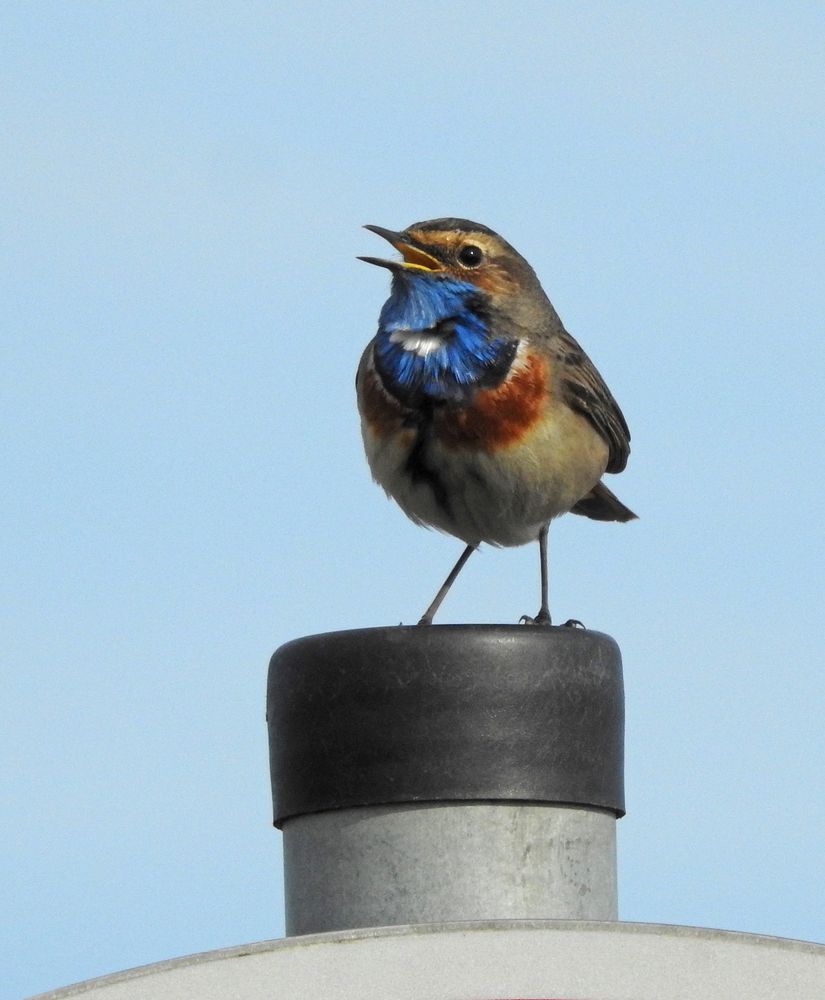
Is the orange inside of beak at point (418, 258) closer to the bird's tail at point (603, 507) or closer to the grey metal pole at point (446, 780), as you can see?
the bird's tail at point (603, 507)

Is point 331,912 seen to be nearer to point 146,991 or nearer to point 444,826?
point 444,826

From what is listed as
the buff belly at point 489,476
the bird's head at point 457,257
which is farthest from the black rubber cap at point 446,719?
the bird's head at point 457,257

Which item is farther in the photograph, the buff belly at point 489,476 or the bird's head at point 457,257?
the bird's head at point 457,257

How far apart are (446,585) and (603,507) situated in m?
1.29

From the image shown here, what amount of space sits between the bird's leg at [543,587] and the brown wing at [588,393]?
1.79 feet

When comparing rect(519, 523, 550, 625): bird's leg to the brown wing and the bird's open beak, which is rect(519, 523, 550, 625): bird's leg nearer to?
the brown wing

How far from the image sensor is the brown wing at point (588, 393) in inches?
322

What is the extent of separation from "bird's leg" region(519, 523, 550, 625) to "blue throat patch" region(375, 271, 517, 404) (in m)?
1.10

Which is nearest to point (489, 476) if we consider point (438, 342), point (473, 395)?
point (473, 395)

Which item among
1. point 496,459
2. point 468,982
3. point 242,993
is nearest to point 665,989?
point 468,982

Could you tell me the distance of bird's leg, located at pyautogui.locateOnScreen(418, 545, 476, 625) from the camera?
8.54m

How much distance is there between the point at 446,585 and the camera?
8703 millimetres

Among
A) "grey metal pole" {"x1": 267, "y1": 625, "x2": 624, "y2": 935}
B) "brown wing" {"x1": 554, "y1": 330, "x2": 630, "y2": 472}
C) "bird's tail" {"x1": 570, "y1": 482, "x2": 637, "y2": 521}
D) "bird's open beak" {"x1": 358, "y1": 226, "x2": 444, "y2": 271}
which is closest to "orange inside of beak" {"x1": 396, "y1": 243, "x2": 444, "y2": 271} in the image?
"bird's open beak" {"x1": 358, "y1": 226, "x2": 444, "y2": 271}

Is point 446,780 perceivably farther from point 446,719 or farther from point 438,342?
point 438,342
